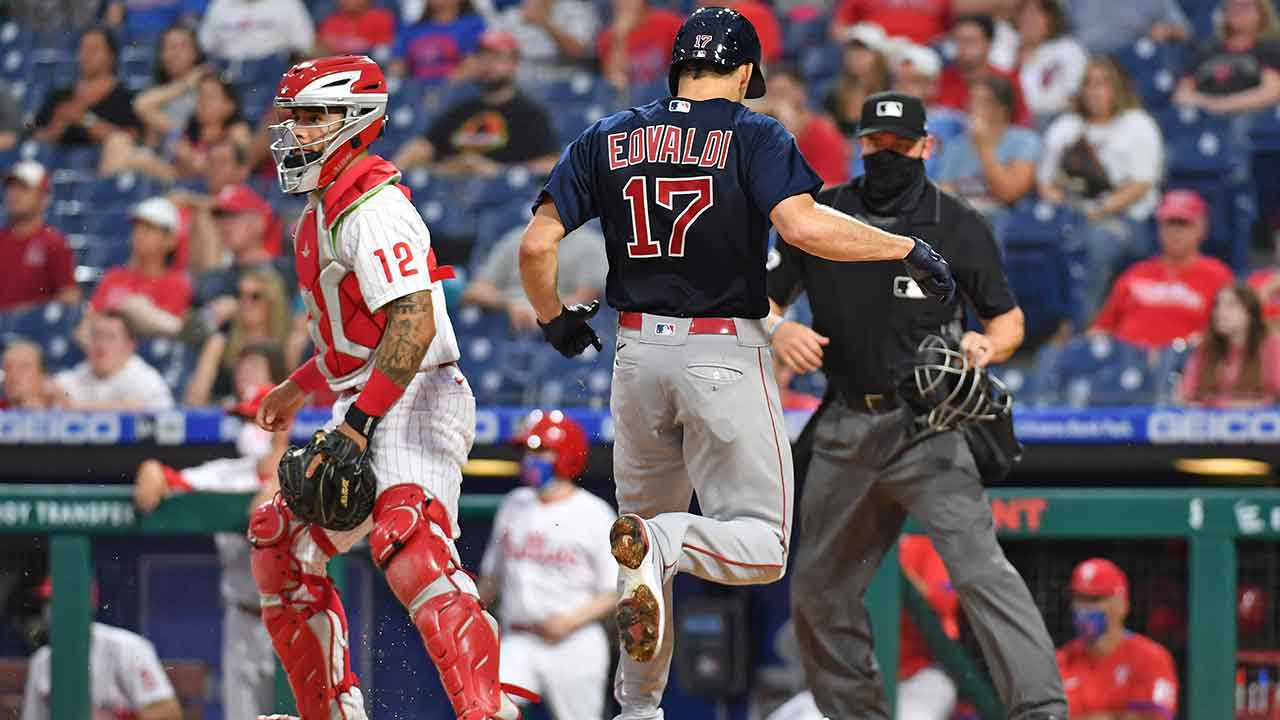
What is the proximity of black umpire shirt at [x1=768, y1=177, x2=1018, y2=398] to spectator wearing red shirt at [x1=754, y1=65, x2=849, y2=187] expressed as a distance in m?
3.80

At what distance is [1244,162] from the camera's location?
29.6 ft

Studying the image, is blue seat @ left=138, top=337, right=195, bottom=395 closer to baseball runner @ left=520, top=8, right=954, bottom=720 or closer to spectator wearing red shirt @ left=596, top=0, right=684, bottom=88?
spectator wearing red shirt @ left=596, top=0, right=684, bottom=88

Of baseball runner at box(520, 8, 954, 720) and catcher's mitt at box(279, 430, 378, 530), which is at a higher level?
baseball runner at box(520, 8, 954, 720)

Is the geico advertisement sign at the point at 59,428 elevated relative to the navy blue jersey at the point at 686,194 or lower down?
lower down

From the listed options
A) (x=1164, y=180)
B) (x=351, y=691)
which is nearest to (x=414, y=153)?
(x=1164, y=180)

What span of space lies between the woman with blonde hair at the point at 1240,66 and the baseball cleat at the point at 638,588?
632 cm

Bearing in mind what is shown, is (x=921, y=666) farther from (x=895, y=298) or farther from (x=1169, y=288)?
(x=1169, y=288)

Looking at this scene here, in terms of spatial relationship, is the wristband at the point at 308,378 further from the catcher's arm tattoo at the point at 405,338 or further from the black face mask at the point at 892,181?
the black face mask at the point at 892,181

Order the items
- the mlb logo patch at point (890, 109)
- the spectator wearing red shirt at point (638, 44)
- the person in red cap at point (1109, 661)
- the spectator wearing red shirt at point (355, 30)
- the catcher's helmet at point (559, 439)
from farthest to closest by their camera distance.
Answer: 1. the spectator wearing red shirt at point (355, 30)
2. the spectator wearing red shirt at point (638, 44)
3. the catcher's helmet at point (559, 439)
4. the person in red cap at point (1109, 661)
5. the mlb logo patch at point (890, 109)

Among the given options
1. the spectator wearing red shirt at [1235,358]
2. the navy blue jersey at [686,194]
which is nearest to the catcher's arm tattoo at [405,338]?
the navy blue jersey at [686,194]

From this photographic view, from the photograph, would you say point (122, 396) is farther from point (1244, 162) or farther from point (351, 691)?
point (1244, 162)

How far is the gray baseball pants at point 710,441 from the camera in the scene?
4.20 m

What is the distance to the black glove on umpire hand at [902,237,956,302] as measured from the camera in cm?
421

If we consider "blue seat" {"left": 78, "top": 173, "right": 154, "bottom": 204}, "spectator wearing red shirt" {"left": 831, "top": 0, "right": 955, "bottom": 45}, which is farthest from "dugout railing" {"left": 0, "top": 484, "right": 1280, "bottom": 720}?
"spectator wearing red shirt" {"left": 831, "top": 0, "right": 955, "bottom": 45}
